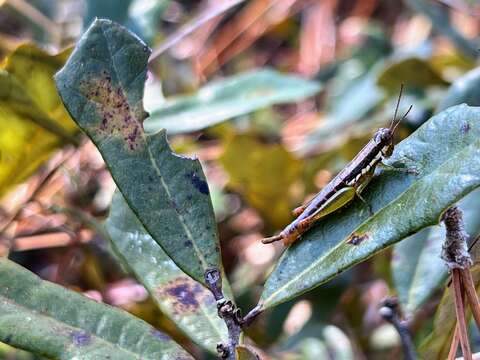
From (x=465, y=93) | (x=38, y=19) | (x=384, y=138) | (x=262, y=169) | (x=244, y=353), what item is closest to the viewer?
(x=244, y=353)

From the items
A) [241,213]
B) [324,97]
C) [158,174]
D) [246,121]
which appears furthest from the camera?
[324,97]

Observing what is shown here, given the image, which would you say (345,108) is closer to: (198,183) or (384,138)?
(384,138)

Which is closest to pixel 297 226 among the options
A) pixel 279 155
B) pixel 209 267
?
pixel 209 267

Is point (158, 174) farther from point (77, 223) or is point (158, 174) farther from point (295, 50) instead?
point (295, 50)

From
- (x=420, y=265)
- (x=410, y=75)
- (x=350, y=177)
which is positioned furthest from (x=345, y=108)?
(x=350, y=177)

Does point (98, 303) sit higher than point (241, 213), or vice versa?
point (241, 213)

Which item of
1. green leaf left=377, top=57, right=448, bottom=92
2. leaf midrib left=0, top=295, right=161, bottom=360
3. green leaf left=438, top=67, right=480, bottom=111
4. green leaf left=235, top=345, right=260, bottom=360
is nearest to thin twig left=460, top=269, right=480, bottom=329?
green leaf left=235, top=345, right=260, bottom=360

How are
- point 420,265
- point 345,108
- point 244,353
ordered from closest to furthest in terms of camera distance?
1. point 244,353
2. point 420,265
3. point 345,108

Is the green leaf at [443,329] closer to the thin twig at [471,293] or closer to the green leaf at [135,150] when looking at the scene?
the thin twig at [471,293]
